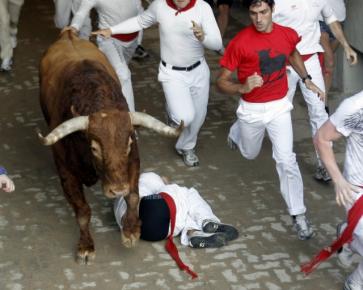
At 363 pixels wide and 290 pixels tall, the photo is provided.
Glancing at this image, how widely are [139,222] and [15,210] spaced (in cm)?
161

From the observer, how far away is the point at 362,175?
22.7 feet

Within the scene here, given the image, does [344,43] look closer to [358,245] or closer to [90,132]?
[358,245]

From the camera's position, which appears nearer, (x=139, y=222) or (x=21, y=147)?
(x=139, y=222)

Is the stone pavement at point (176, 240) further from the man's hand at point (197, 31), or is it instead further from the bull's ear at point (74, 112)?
the man's hand at point (197, 31)

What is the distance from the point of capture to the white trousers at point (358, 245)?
6.73 meters

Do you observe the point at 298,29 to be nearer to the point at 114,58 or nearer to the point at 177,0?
the point at 177,0

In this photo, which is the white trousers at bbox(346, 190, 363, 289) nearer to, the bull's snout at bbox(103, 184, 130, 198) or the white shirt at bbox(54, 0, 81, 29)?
the bull's snout at bbox(103, 184, 130, 198)

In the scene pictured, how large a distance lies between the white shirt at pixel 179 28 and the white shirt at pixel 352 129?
7.57 ft

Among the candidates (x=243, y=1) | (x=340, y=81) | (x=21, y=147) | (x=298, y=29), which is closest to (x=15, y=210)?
(x=21, y=147)

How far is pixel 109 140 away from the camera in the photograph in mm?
6977

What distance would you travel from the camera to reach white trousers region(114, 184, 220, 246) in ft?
26.2

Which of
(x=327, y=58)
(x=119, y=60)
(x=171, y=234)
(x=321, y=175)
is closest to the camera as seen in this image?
(x=171, y=234)

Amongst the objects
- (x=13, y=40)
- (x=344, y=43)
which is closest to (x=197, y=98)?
(x=344, y=43)

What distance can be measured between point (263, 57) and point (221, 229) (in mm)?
1542
